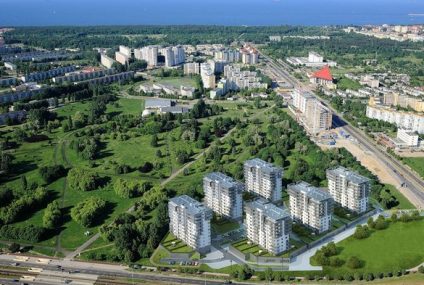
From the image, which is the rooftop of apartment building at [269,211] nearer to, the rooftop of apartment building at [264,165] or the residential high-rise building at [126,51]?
the rooftop of apartment building at [264,165]

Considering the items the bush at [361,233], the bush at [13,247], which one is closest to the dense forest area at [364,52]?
the bush at [361,233]

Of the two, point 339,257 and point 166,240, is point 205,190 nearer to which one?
point 166,240

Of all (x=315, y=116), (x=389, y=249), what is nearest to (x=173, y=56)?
(x=315, y=116)

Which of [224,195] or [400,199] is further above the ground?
[224,195]

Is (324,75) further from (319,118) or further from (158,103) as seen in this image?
(158,103)

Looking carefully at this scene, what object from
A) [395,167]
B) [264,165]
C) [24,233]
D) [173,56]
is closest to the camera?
[24,233]

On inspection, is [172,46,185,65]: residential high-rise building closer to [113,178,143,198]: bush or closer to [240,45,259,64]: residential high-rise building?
[240,45,259,64]: residential high-rise building
